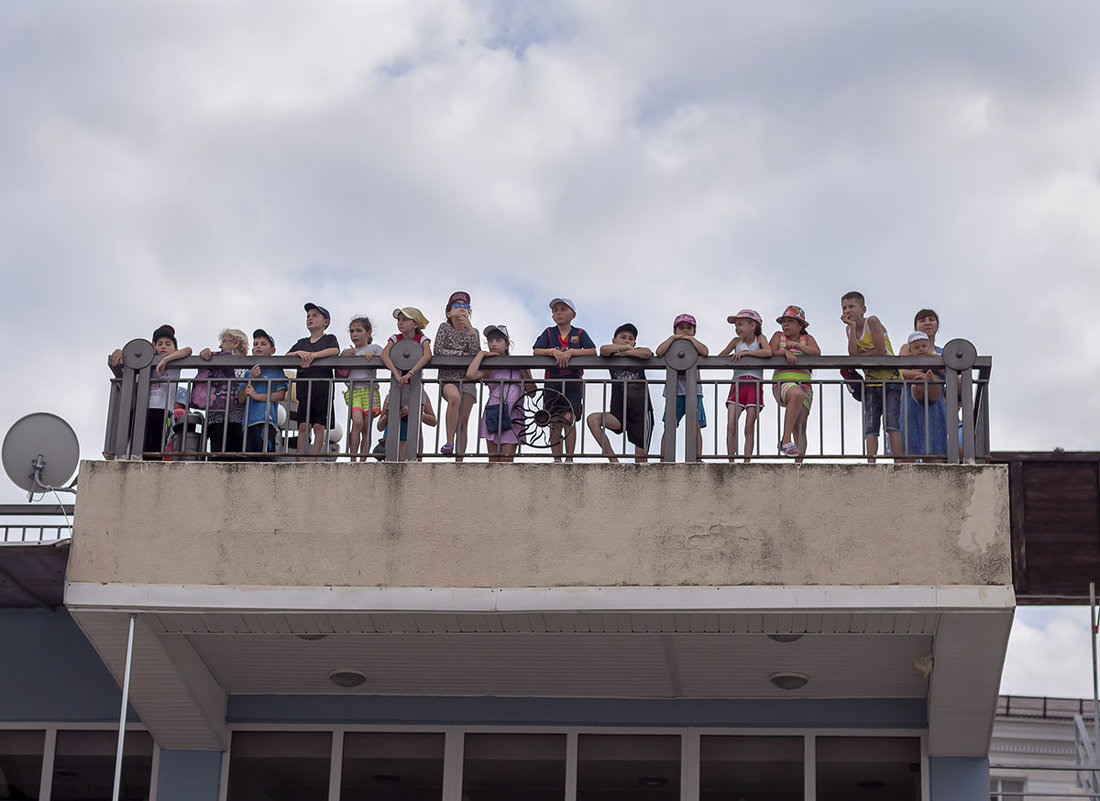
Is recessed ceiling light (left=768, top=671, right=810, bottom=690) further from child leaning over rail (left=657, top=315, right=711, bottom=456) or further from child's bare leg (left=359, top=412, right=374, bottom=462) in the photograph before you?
child's bare leg (left=359, top=412, right=374, bottom=462)

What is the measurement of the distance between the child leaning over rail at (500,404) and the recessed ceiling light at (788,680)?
287cm

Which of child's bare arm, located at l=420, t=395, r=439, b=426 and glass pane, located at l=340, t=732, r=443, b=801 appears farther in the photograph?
glass pane, located at l=340, t=732, r=443, b=801

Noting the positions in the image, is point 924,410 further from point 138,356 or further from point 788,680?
point 138,356

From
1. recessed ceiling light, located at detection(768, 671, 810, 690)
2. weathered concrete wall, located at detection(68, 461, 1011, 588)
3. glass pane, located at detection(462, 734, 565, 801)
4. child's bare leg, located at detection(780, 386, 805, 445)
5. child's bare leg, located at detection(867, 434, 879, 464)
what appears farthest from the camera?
glass pane, located at detection(462, 734, 565, 801)

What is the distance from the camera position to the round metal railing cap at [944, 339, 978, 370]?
11477 mm

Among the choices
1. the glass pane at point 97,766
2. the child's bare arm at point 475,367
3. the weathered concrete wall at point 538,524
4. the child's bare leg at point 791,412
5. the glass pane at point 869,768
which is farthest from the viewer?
the glass pane at point 97,766

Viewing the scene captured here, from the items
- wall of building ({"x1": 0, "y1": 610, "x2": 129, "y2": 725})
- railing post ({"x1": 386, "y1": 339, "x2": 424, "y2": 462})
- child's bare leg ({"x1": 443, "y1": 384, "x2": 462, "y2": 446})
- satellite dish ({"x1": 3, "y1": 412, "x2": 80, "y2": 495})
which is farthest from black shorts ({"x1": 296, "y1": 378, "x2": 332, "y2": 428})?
wall of building ({"x1": 0, "y1": 610, "x2": 129, "y2": 725})

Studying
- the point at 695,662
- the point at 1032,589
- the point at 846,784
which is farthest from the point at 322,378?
the point at 1032,589

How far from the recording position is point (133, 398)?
40.0 ft

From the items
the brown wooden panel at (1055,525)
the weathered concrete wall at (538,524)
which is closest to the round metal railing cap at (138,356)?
the weathered concrete wall at (538,524)

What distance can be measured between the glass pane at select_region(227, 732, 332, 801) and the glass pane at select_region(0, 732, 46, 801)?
1.78m

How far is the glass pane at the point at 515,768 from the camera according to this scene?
13.3m

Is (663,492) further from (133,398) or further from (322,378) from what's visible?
(133,398)

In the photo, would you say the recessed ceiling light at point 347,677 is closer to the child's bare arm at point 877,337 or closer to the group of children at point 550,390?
the group of children at point 550,390
